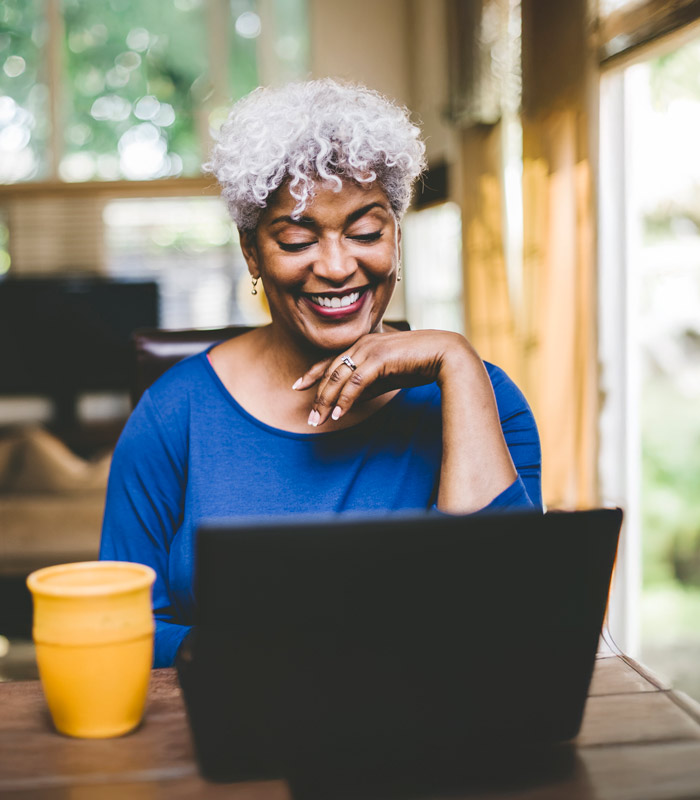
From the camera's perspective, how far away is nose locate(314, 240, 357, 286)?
1.08 m

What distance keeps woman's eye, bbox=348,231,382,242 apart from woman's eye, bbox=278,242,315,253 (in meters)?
0.06

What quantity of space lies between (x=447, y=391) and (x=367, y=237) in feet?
0.74

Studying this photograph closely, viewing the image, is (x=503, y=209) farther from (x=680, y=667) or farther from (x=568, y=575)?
(x=568, y=575)

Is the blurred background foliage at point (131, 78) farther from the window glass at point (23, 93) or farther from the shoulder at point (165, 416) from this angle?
the shoulder at point (165, 416)

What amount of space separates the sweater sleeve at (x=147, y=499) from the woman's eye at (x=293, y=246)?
0.92ft

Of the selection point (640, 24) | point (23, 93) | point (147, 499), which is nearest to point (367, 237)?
point (147, 499)

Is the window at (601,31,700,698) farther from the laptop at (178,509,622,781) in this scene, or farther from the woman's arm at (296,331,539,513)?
the laptop at (178,509,622,781)

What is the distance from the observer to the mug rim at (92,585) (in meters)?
0.62

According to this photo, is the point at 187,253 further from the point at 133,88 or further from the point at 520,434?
the point at 520,434

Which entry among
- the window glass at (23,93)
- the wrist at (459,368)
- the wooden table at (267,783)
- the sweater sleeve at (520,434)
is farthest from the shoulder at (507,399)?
the window glass at (23,93)

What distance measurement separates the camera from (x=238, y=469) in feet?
3.59

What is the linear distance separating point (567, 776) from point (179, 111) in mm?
5246

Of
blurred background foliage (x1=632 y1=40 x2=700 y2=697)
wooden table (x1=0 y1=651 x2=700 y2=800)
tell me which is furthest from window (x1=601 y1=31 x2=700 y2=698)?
wooden table (x1=0 y1=651 x2=700 y2=800)

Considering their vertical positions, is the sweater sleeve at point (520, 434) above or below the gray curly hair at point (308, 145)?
below
